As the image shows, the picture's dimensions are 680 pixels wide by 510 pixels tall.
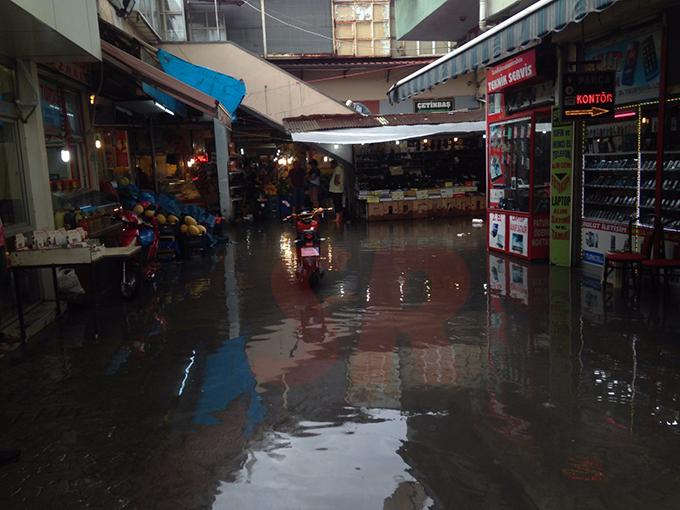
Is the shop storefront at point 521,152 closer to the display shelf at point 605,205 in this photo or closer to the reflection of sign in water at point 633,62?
the display shelf at point 605,205

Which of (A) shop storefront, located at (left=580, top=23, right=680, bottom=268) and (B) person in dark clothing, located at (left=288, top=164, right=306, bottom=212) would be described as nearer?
(A) shop storefront, located at (left=580, top=23, right=680, bottom=268)

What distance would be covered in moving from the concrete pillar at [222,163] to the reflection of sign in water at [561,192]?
439 inches

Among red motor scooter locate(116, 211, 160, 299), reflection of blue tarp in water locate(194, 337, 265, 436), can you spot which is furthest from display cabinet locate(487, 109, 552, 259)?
red motor scooter locate(116, 211, 160, 299)

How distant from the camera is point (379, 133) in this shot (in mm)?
16156

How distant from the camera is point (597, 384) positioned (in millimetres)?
4684

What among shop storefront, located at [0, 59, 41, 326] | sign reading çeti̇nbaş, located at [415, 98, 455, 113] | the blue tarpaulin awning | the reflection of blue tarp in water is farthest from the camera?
sign reading çeti̇nbaş, located at [415, 98, 455, 113]

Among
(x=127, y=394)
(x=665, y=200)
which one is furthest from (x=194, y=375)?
(x=665, y=200)

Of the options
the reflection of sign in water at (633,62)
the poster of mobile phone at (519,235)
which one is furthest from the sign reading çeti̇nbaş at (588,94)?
the poster of mobile phone at (519,235)

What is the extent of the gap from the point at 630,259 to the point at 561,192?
7.12ft

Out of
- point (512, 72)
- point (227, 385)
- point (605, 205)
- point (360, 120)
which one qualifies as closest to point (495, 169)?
point (512, 72)

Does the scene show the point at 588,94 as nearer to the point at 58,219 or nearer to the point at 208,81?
the point at 58,219

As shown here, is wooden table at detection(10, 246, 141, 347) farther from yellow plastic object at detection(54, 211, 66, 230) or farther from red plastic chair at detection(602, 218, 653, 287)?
red plastic chair at detection(602, 218, 653, 287)

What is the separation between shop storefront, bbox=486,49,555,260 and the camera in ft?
31.2

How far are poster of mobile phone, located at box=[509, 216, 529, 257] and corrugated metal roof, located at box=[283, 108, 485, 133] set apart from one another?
7.63 metres
